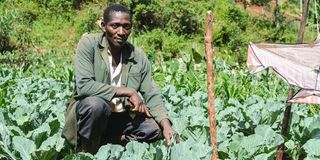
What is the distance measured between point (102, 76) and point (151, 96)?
0.37 m

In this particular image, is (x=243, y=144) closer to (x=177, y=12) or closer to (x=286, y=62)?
(x=286, y=62)

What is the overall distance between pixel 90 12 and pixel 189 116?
12402mm

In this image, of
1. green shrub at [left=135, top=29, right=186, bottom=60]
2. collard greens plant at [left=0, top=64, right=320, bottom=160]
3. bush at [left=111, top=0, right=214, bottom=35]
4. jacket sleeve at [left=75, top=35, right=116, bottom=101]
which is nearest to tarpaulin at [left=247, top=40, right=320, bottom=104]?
collard greens plant at [left=0, top=64, right=320, bottom=160]

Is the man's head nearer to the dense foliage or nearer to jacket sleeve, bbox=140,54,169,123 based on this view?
jacket sleeve, bbox=140,54,169,123

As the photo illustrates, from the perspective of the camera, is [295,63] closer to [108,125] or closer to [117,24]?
[117,24]

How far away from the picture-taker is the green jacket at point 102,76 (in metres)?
3.29

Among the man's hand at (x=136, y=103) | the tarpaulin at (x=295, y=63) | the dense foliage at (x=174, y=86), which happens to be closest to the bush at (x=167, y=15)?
the dense foliage at (x=174, y=86)

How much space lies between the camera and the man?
326 cm

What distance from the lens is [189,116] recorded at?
4391 millimetres

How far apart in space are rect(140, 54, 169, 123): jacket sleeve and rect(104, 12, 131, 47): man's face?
35cm

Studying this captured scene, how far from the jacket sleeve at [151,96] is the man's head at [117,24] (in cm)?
35

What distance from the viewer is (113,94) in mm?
3250

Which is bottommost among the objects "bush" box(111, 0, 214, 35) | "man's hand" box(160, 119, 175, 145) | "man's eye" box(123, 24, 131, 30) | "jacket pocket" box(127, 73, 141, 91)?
"bush" box(111, 0, 214, 35)

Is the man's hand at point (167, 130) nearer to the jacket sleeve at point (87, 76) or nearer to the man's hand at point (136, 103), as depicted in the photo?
the man's hand at point (136, 103)
